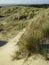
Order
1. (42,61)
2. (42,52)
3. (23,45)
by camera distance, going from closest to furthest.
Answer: (42,61) → (42,52) → (23,45)

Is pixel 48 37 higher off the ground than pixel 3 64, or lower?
higher

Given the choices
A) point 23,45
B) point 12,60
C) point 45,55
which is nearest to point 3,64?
point 12,60

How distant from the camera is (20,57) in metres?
10.8

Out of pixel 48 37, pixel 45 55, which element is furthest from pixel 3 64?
pixel 48 37

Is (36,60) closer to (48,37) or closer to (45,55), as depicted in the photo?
(45,55)

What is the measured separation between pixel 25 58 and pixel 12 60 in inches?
26.5

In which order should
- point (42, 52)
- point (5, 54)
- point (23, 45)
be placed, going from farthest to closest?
1. point (5, 54)
2. point (23, 45)
3. point (42, 52)

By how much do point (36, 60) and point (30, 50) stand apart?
1.12 meters

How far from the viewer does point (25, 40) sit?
1128 centimetres

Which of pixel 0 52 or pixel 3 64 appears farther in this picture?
pixel 0 52

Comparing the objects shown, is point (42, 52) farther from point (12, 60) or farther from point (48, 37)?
point (48, 37)

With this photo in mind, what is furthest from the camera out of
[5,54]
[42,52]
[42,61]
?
[5,54]

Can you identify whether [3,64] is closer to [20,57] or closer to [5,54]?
[20,57]

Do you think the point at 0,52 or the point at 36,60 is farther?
the point at 0,52
